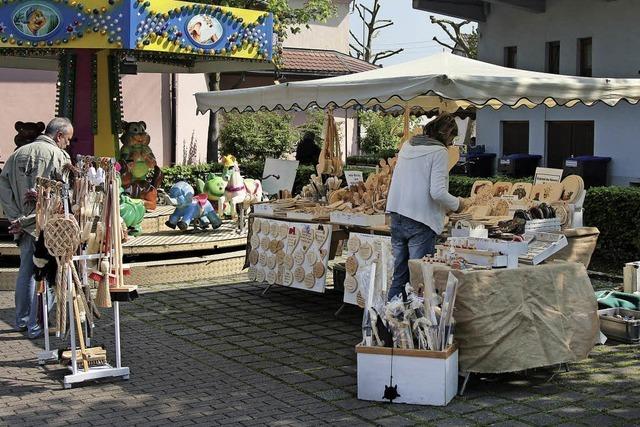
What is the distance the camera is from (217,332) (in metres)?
8.30

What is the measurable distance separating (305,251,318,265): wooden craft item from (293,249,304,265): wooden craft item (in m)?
0.07

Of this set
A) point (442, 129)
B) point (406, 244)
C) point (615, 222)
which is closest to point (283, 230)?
point (406, 244)

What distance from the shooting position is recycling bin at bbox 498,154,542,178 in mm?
19438

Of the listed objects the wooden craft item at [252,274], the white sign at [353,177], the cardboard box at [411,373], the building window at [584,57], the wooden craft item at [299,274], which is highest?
the building window at [584,57]

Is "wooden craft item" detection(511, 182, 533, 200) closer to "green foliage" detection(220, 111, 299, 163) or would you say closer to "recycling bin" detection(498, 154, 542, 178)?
"recycling bin" detection(498, 154, 542, 178)

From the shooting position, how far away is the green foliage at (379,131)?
3030 cm

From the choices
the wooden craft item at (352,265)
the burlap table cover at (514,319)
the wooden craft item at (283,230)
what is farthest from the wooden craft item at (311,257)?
the burlap table cover at (514,319)

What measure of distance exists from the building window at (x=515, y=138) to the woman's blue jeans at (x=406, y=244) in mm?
13917

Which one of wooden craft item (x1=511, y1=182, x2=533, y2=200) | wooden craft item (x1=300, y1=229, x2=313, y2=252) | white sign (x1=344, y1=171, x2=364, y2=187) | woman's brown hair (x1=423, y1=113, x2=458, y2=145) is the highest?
woman's brown hair (x1=423, y1=113, x2=458, y2=145)

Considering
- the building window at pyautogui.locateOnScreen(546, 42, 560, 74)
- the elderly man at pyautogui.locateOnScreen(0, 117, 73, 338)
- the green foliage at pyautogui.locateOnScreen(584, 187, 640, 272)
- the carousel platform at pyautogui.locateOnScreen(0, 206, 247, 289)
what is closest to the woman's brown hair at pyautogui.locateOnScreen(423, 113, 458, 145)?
the elderly man at pyautogui.locateOnScreen(0, 117, 73, 338)

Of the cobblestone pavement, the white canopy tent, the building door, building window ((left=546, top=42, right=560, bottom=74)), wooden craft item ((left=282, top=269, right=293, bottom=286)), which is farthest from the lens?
building window ((left=546, top=42, right=560, bottom=74))

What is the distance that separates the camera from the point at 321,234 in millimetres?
9000

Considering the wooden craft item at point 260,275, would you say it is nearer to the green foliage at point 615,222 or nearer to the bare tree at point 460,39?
the green foliage at point 615,222

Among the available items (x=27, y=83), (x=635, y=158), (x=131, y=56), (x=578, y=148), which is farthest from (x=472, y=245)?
(x=27, y=83)
